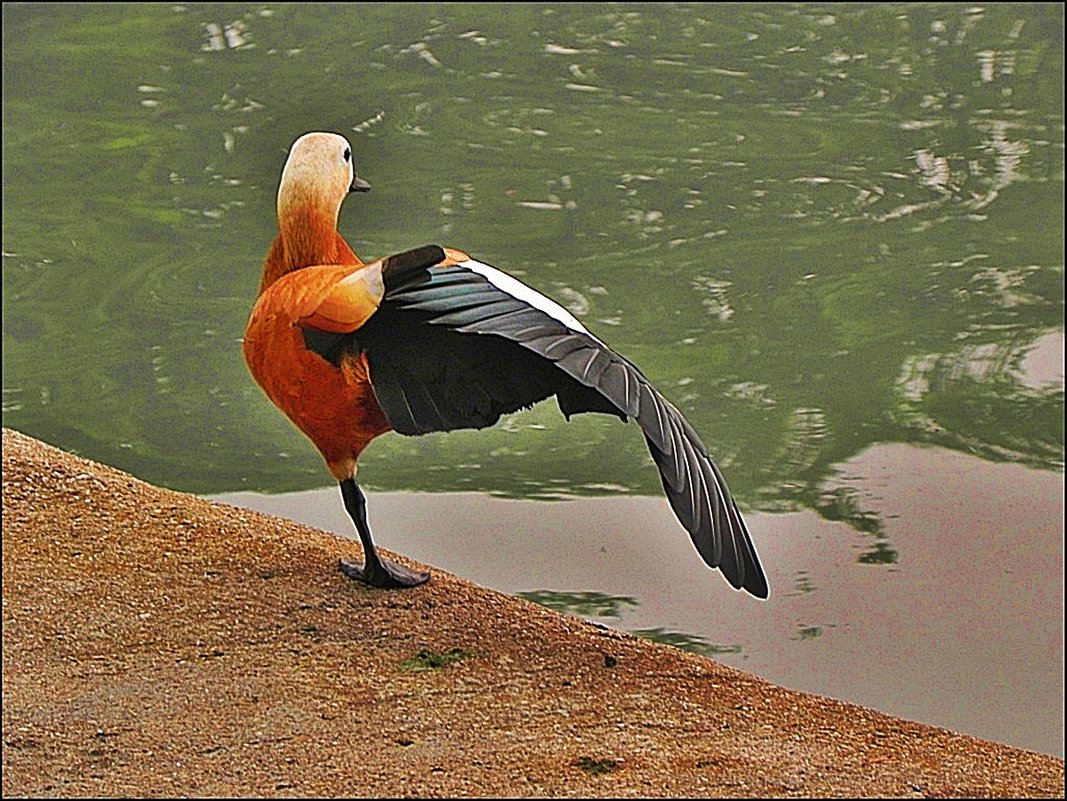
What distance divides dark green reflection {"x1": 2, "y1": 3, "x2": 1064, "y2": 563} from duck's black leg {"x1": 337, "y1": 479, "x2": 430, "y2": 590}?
371 mm

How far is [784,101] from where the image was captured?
331 centimetres

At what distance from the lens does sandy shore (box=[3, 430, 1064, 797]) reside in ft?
3.91

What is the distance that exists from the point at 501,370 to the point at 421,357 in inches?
2.8

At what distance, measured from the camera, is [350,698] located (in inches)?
53.5

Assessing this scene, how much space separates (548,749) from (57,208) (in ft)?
6.61

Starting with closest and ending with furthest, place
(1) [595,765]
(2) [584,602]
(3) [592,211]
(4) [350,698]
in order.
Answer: (1) [595,765] → (4) [350,698] → (2) [584,602] → (3) [592,211]

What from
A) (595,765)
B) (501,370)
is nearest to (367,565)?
(501,370)

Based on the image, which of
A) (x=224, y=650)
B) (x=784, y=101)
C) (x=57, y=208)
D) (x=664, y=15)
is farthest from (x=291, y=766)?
(x=664, y=15)

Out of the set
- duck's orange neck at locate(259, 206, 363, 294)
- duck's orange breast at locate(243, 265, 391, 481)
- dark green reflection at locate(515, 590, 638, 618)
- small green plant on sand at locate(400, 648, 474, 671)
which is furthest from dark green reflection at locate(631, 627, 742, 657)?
duck's orange neck at locate(259, 206, 363, 294)

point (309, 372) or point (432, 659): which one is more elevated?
point (309, 372)

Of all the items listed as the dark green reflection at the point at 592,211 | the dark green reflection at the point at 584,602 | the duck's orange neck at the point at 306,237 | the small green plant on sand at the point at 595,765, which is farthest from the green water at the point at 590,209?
the small green plant on sand at the point at 595,765

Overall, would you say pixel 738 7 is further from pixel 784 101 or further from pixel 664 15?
pixel 784 101

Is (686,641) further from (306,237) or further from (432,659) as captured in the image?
(306,237)

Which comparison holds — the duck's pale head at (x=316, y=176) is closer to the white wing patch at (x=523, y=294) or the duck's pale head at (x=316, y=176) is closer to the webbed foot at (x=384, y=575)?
the white wing patch at (x=523, y=294)
